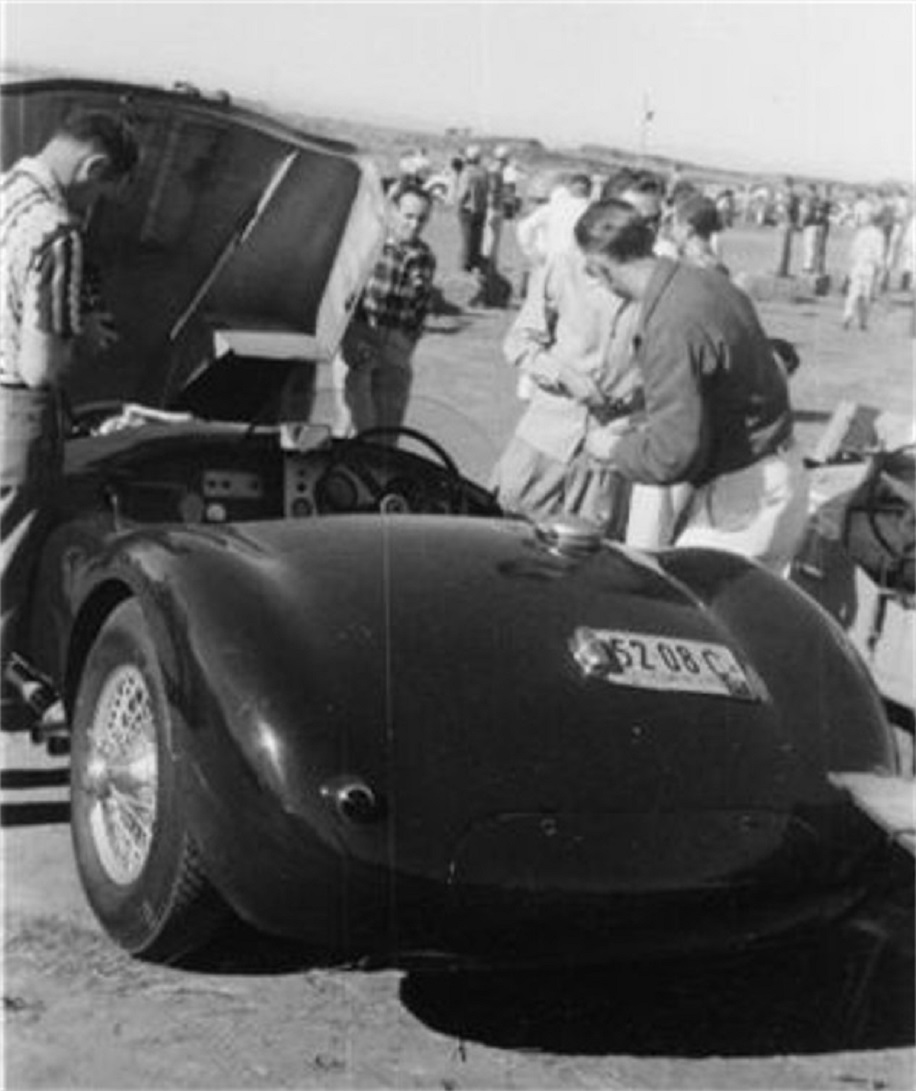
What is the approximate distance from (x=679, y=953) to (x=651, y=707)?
490mm

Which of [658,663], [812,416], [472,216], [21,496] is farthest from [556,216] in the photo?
[472,216]

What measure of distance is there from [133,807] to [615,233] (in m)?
2.32

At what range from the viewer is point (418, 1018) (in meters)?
3.64

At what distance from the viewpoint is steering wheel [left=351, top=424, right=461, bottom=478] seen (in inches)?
187

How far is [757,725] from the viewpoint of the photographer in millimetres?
3721

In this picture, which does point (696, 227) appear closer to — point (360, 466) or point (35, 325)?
point (360, 466)

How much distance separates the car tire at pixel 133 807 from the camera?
344 centimetres

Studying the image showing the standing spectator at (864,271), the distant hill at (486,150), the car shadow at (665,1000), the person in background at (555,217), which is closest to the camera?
the car shadow at (665,1000)

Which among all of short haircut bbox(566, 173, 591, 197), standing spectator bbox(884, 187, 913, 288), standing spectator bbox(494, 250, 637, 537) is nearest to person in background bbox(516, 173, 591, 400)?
short haircut bbox(566, 173, 591, 197)

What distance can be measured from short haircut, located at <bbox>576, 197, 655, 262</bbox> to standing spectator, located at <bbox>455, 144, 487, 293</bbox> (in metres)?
15.4

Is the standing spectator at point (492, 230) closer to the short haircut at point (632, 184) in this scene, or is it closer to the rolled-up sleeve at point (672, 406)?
the short haircut at point (632, 184)

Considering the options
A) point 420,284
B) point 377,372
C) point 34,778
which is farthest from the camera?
point 420,284

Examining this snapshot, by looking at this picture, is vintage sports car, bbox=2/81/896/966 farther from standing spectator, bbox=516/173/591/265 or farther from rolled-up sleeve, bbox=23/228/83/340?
standing spectator, bbox=516/173/591/265

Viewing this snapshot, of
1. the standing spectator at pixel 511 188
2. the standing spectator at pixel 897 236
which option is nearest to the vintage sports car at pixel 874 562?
the standing spectator at pixel 897 236
